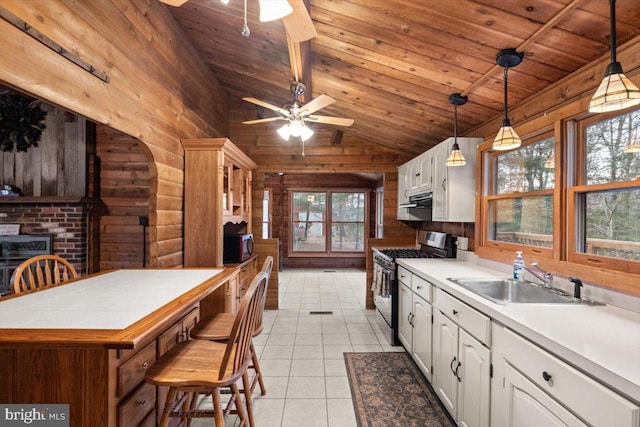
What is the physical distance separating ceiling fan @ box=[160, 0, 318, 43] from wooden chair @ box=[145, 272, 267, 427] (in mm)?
1146

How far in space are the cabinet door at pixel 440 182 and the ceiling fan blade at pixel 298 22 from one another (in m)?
1.90

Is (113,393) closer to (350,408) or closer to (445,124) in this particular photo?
(350,408)

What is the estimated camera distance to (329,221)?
25.1 feet

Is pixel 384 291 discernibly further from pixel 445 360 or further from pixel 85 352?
pixel 85 352

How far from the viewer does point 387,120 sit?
3.44 metres

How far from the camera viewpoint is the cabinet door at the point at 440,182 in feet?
9.41

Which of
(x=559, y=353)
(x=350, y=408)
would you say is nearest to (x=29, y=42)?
(x=559, y=353)

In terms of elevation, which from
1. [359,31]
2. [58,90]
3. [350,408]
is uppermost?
[359,31]

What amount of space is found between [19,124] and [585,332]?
17.8 feet

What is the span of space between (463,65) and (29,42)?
7.90 ft

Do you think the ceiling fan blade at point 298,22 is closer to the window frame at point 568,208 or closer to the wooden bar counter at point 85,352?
the wooden bar counter at point 85,352

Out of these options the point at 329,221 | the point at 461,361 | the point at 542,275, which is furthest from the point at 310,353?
the point at 329,221

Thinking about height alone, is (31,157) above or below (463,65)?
below

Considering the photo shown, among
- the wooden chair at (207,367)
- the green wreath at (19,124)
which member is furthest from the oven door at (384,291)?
the green wreath at (19,124)
